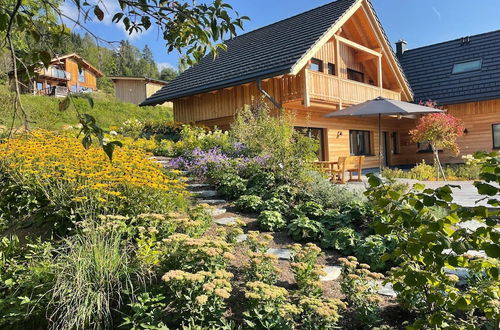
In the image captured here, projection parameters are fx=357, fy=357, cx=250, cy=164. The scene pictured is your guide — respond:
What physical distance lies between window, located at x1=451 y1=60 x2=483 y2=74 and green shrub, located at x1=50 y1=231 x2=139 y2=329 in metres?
19.2

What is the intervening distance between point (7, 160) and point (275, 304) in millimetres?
4032

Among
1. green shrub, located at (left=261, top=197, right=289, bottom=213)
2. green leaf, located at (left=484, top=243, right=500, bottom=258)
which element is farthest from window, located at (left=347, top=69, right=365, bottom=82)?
green leaf, located at (left=484, top=243, right=500, bottom=258)

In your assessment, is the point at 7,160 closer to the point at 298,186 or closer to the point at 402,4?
the point at 298,186

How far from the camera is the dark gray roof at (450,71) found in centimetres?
1612

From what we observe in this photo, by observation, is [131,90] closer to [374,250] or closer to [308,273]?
[374,250]

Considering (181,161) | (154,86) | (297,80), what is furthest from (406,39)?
(154,86)

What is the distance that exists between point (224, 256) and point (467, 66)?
1902 cm

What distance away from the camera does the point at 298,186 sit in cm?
625

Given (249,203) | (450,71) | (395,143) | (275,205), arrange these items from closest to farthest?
(275,205), (249,203), (450,71), (395,143)

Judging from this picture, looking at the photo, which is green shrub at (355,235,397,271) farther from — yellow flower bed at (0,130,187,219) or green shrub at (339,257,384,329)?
yellow flower bed at (0,130,187,219)

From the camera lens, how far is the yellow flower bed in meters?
3.93

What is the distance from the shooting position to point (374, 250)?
4062mm

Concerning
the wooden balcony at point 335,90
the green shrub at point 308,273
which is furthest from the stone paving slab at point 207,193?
the wooden balcony at point 335,90

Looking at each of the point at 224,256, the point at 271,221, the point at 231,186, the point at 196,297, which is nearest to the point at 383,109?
the point at 231,186
